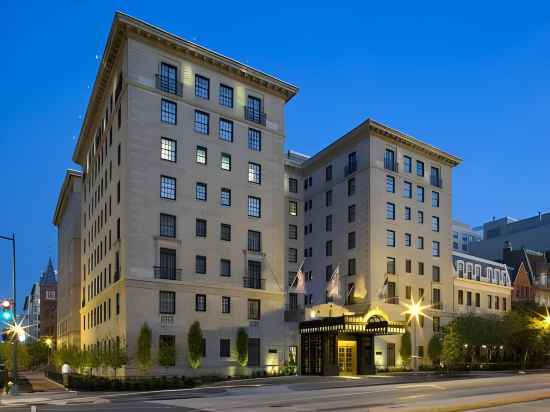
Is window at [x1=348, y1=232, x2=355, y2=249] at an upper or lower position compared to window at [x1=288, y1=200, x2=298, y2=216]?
lower

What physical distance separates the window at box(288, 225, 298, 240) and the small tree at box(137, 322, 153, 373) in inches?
1332

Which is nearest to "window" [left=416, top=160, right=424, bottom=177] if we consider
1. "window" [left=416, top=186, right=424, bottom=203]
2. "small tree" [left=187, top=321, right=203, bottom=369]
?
"window" [left=416, top=186, right=424, bottom=203]

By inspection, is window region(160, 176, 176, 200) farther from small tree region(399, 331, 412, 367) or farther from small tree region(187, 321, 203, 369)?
small tree region(399, 331, 412, 367)

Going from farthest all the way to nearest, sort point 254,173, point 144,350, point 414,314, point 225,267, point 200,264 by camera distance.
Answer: point 414,314
point 254,173
point 225,267
point 200,264
point 144,350

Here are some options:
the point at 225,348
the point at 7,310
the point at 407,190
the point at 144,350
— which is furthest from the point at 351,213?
the point at 7,310

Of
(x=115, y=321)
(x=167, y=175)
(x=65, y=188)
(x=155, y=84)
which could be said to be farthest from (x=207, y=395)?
(x=65, y=188)

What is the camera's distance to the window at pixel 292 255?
75.9 meters

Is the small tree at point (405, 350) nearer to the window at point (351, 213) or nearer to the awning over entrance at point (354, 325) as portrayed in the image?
the awning over entrance at point (354, 325)

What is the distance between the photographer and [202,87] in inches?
2126

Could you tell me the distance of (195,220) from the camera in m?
51.7

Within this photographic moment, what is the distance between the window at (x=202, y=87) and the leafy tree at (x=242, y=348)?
863 inches

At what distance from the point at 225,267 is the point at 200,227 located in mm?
4410

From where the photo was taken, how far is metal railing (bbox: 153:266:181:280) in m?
48.5

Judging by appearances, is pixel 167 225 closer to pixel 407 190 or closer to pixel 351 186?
pixel 351 186
